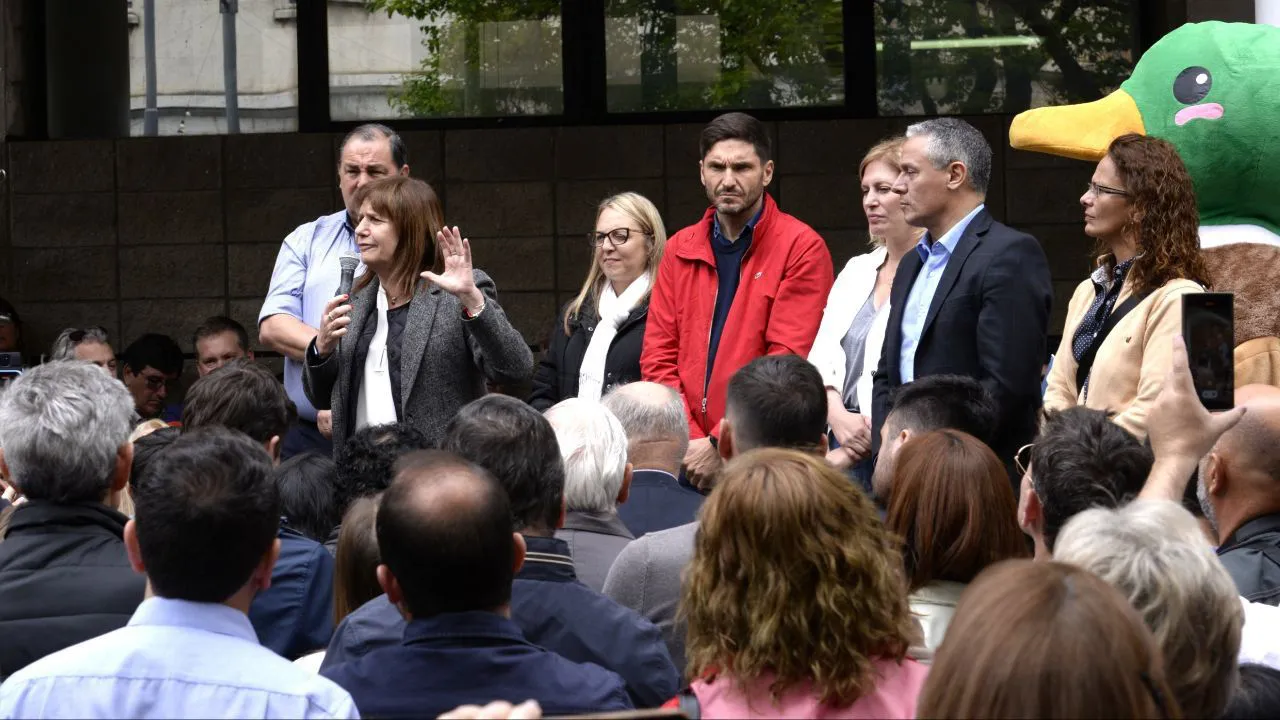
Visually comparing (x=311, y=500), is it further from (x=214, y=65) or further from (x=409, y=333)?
(x=214, y=65)

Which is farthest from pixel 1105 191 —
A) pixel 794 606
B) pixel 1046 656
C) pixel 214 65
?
pixel 214 65

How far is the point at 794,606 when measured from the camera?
241cm

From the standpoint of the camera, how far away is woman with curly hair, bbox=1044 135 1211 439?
414cm

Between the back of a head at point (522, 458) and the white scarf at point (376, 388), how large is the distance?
1.63m

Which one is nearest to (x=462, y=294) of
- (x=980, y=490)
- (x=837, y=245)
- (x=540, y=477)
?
(x=540, y=477)

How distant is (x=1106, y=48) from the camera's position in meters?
7.86

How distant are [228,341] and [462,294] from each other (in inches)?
114

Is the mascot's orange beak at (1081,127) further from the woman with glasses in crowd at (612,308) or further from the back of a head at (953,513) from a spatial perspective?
the back of a head at (953,513)

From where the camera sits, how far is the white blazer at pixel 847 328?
4926mm

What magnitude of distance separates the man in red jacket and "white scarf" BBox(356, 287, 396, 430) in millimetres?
883

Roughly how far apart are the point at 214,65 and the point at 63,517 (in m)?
5.38

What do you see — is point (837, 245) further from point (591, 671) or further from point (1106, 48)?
point (591, 671)

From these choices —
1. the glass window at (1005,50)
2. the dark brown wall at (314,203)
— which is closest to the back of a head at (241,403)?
the dark brown wall at (314,203)

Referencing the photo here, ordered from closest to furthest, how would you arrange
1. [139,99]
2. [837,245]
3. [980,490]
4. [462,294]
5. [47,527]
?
[980,490]
[47,527]
[462,294]
[837,245]
[139,99]
